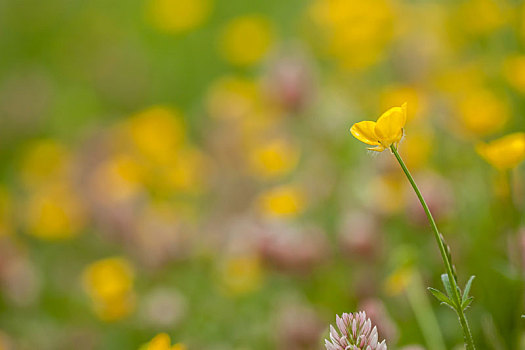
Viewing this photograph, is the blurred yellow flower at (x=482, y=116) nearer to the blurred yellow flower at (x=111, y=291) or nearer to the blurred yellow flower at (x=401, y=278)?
the blurred yellow flower at (x=401, y=278)

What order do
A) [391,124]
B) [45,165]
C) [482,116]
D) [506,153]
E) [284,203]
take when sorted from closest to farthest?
[391,124] < [506,153] < [482,116] < [284,203] < [45,165]

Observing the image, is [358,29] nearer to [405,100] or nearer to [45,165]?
[405,100]

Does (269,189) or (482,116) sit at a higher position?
(269,189)

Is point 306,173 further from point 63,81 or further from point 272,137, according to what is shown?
point 63,81

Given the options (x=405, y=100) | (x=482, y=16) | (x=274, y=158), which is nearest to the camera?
(x=405, y=100)

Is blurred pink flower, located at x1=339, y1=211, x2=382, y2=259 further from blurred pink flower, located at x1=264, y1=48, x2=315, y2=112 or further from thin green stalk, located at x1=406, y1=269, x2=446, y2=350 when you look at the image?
blurred pink flower, located at x1=264, y1=48, x2=315, y2=112

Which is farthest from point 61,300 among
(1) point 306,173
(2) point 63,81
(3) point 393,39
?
(2) point 63,81

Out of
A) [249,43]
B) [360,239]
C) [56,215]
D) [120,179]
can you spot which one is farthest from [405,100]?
[249,43]

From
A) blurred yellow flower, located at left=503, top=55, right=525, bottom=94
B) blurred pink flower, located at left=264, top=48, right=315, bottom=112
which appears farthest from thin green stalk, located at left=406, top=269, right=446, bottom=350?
blurred pink flower, located at left=264, top=48, right=315, bottom=112
